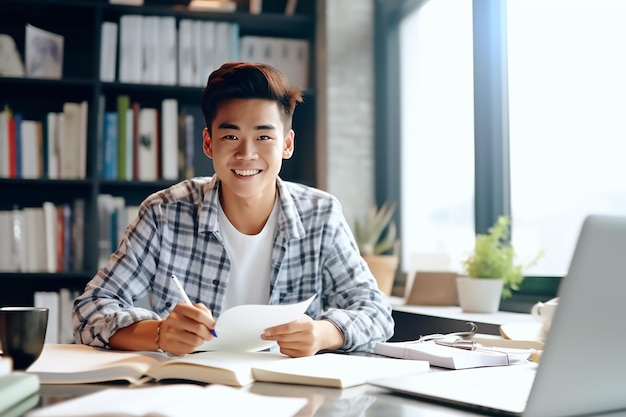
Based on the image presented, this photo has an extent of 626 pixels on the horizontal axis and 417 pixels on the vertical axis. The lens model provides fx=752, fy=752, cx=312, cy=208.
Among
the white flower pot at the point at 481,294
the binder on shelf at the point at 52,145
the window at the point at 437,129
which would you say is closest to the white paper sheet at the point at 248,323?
the white flower pot at the point at 481,294

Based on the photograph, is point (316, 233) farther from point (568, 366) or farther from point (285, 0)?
point (285, 0)

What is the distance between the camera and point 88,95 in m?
3.38

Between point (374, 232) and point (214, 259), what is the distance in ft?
4.66

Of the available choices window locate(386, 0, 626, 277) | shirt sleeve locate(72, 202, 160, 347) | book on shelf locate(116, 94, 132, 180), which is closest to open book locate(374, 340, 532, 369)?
shirt sleeve locate(72, 202, 160, 347)

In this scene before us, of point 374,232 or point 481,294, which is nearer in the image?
point 481,294

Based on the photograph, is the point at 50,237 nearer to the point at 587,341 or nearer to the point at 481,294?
the point at 481,294

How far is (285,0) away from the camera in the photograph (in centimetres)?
376

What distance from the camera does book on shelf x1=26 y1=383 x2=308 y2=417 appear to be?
0.79 m

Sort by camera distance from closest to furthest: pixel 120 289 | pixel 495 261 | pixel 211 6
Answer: pixel 120 289 → pixel 495 261 → pixel 211 6

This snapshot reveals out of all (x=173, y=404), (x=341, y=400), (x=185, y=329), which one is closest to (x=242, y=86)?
(x=185, y=329)

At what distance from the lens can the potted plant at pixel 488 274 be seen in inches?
94.2

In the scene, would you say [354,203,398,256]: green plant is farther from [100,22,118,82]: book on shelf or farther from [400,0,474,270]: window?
[100,22,118,82]: book on shelf

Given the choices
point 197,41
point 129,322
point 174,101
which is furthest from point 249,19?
point 129,322

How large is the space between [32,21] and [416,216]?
195 cm
